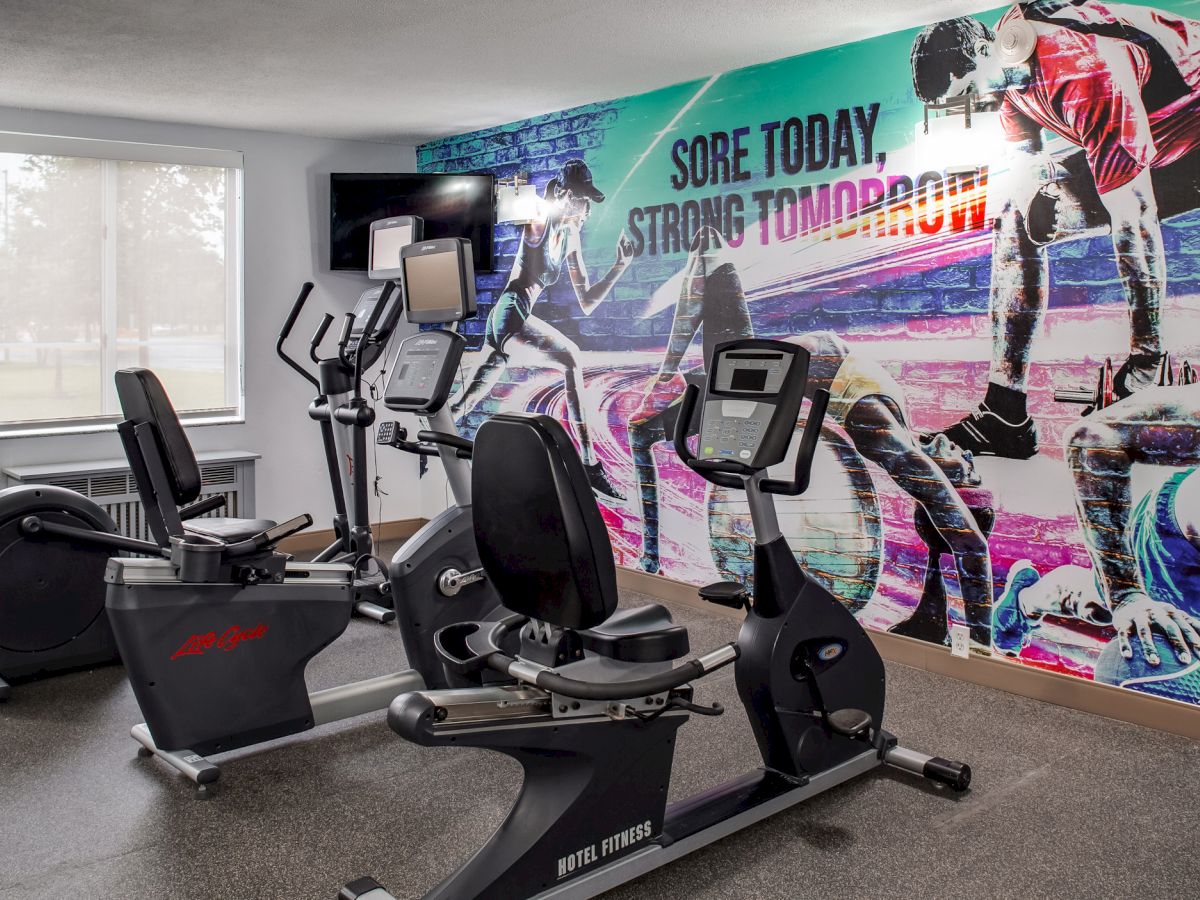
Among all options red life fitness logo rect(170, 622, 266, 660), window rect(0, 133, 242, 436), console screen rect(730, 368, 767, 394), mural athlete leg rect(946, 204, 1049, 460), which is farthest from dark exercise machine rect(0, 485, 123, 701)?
mural athlete leg rect(946, 204, 1049, 460)

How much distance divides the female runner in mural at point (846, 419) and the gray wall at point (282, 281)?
2233mm

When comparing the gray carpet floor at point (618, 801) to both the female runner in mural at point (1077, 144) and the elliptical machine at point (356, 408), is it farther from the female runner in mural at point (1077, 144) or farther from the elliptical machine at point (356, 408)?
the elliptical machine at point (356, 408)

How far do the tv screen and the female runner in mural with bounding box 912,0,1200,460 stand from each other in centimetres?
285

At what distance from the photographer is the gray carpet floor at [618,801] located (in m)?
2.59

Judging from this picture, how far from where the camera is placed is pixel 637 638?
2375 millimetres

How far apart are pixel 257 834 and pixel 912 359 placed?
2.90 m

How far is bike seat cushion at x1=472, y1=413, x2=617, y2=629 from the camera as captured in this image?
2207mm

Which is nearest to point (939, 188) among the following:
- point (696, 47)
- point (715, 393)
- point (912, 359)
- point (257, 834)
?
point (912, 359)

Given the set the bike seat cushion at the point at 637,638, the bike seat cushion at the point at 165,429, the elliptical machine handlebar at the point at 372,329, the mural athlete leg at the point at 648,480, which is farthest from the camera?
the mural athlete leg at the point at 648,480

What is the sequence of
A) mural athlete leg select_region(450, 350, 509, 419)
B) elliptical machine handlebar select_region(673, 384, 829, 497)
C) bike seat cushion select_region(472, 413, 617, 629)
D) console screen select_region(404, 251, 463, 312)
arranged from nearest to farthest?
bike seat cushion select_region(472, 413, 617, 629) → elliptical machine handlebar select_region(673, 384, 829, 497) → console screen select_region(404, 251, 463, 312) → mural athlete leg select_region(450, 350, 509, 419)

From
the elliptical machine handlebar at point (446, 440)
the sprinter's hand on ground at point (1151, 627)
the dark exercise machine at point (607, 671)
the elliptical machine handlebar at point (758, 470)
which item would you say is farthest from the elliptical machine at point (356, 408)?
the sprinter's hand on ground at point (1151, 627)

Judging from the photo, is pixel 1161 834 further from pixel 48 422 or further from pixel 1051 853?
pixel 48 422

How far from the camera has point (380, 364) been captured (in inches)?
257

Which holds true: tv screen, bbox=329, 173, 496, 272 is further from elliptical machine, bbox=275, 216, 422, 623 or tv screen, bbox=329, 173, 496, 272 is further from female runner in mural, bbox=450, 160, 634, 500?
elliptical machine, bbox=275, 216, 422, 623
